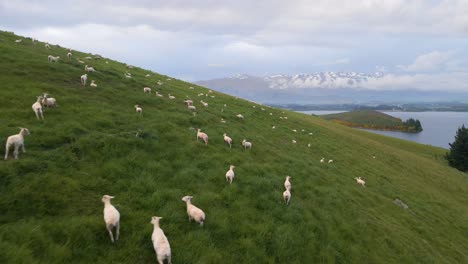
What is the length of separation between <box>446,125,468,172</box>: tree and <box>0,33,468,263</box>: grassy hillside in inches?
1972

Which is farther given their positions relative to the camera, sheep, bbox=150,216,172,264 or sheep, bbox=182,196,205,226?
sheep, bbox=182,196,205,226

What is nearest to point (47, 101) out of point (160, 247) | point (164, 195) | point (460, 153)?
point (164, 195)

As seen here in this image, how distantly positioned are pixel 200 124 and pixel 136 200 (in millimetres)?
11929

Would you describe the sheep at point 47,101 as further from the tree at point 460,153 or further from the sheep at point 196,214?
the tree at point 460,153

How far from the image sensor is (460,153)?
215 ft

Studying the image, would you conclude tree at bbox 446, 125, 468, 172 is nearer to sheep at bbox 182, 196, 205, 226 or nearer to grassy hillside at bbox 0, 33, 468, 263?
grassy hillside at bbox 0, 33, 468, 263

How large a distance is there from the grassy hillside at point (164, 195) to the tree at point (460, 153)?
50096mm

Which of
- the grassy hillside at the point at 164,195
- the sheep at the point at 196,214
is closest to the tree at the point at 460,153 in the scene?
the grassy hillside at the point at 164,195

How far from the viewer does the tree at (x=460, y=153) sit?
6435cm

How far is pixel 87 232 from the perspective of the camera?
329 inches

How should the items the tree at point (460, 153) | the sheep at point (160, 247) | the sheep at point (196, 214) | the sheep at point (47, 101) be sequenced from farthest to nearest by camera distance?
the tree at point (460, 153) < the sheep at point (47, 101) < the sheep at point (196, 214) < the sheep at point (160, 247)

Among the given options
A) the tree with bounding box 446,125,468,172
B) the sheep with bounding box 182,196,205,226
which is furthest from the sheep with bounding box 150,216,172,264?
the tree with bounding box 446,125,468,172

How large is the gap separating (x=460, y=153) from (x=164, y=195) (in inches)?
2934

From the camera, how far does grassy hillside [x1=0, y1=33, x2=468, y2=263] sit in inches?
340
